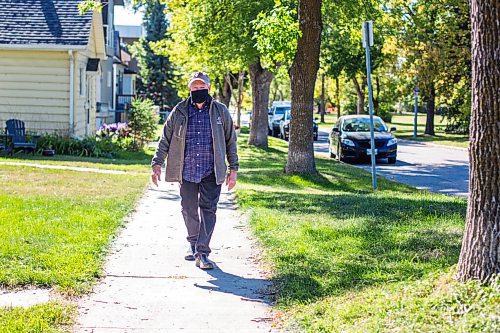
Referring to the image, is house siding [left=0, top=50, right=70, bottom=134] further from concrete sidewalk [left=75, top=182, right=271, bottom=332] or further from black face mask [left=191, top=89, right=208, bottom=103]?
black face mask [left=191, top=89, right=208, bottom=103]

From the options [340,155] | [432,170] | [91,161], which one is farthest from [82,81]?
[432,170]

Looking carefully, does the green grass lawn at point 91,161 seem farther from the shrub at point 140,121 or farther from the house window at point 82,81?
the house window at point 82,81

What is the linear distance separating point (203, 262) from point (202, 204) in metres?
0.58

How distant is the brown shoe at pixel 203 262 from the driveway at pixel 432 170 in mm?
9916

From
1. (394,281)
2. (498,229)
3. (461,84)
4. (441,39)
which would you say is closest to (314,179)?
(394,281)

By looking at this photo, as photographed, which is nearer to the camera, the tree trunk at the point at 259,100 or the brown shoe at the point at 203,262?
the brown shoe at the point at 203,262

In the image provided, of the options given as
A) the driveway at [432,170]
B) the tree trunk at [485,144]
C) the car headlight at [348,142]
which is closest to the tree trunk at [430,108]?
the driveway at [432,170]

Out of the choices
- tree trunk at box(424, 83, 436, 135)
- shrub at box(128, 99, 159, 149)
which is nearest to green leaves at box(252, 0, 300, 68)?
shrub at box(128, 99, 159, 149)

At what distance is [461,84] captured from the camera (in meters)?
47.4

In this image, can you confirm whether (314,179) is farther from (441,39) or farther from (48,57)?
(441,39)

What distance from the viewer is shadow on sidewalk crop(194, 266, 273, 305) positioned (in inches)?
257

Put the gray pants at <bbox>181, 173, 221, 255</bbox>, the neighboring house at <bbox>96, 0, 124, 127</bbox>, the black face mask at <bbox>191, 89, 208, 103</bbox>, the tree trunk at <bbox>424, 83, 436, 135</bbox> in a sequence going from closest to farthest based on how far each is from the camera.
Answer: the black face mask at <bbox>191, 89, 208, 103</bbox> → the gray pants at <bbox>181, 173, 221, 255</bbox> → the neighboring house at <bbox>96, 0, 124, 127</bbox> → the tree trunk at <bbox>424, 83, 436, 135</bbox>

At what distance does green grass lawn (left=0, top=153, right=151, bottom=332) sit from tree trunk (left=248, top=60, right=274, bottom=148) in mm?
15028

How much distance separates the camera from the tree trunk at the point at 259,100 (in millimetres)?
30844
